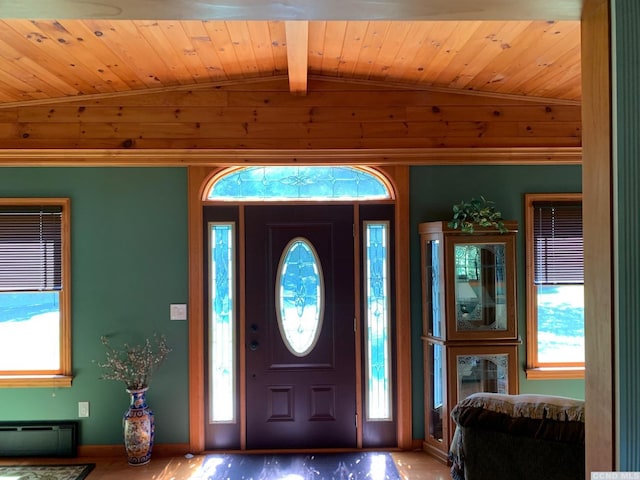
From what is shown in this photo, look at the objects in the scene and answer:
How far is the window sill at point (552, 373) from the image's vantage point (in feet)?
12.1

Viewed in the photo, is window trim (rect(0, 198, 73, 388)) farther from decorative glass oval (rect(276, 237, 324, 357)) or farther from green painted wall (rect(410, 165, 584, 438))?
green painted wall (rect(410, 165, 584, 438))

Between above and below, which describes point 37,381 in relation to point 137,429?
above

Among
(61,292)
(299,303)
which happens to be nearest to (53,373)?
(61,292)

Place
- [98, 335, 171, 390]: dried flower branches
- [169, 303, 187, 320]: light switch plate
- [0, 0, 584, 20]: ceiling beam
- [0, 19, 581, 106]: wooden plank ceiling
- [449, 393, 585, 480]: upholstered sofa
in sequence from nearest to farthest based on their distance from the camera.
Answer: [0, 0, 584, 20]: ceiling beam < [449, 393, 585, 480]: upholstered sofa < [0, 19, 581, 106]: wooden plank ceiling < [98, 335, 171, 390]: dried flower branches < [169, 303, 187, 320]: light switch plate

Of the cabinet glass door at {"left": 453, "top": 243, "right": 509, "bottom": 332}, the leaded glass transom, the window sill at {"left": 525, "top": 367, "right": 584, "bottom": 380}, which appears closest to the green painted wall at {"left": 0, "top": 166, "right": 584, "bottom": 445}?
the leaded glass transom

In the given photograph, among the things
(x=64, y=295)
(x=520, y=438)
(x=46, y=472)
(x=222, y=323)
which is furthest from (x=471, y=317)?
(x=46, y=472)

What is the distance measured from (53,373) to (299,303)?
6.53 feet

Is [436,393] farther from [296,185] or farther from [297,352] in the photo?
[296,185]

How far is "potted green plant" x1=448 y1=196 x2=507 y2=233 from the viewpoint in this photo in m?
3.38

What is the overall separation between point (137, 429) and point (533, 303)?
3.22 m

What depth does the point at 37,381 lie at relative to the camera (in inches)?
140

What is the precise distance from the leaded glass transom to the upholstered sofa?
202 centimetres

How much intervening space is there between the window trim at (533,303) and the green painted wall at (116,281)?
2.74 meters

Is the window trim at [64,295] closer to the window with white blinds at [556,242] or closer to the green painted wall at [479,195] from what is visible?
the green painted wall at [479,195]
